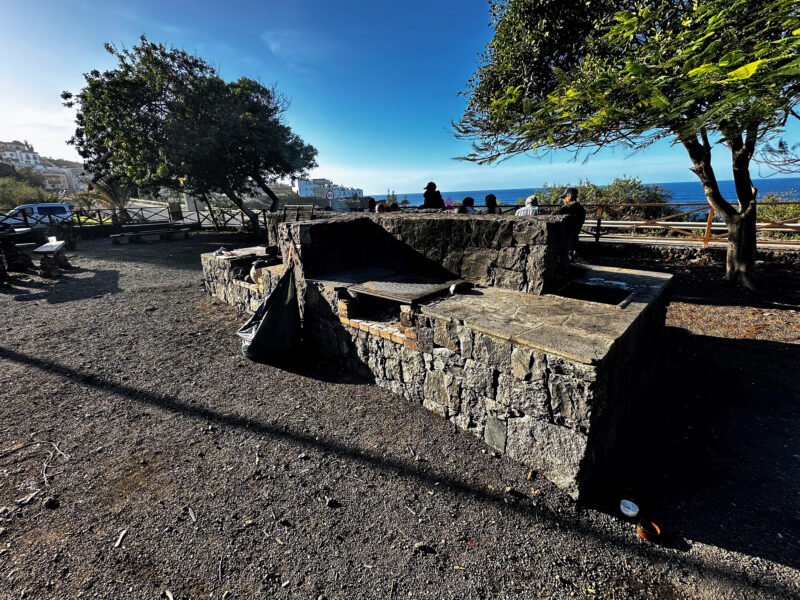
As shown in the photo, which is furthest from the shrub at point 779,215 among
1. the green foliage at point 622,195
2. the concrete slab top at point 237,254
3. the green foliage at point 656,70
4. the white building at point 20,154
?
the white building at point 20,154

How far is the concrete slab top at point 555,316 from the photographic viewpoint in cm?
236

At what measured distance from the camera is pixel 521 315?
9.70 ft

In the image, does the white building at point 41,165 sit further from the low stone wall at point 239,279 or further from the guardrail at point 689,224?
the guardrail at point 689,224

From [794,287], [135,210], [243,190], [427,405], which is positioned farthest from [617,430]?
[135,210]

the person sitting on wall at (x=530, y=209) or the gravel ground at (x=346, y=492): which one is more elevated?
the person sitting on wall at (x=530, y=209)

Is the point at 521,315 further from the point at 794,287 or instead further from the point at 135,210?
the point at 135,210

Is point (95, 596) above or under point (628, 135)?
under

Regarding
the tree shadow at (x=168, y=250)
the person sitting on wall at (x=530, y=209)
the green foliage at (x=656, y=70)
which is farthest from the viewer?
the tree shadow at (x=168, y=250)

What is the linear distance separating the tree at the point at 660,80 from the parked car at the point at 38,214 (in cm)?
1943

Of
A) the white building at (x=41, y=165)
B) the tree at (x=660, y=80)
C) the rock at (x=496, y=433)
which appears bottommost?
the rock at (x=496, y=433)

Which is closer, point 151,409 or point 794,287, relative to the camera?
point 151,409

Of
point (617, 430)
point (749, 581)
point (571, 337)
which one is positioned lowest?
point (749, 581)

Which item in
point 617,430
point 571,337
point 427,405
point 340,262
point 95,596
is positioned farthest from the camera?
point 340,262

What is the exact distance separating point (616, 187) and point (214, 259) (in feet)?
52.8
